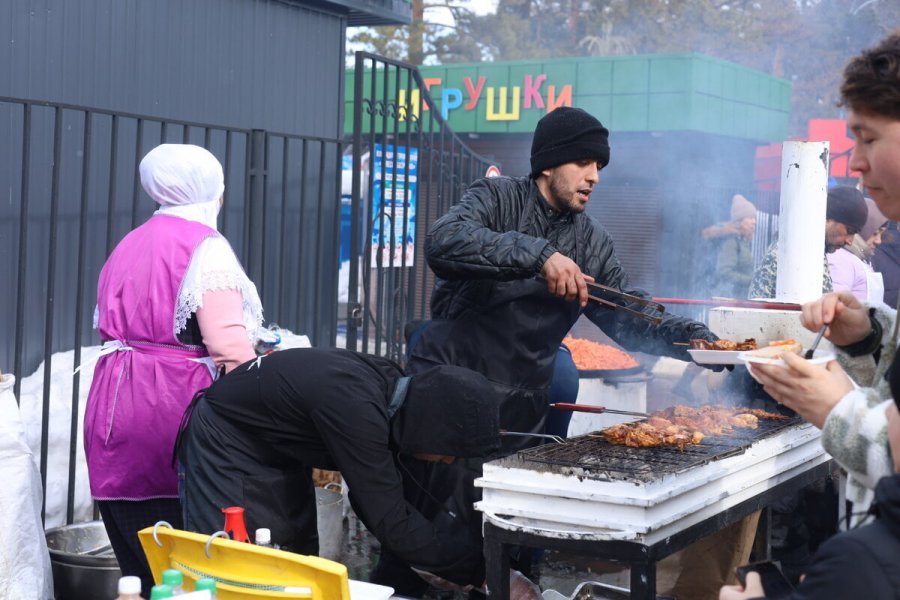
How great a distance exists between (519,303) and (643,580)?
1531 millimetres

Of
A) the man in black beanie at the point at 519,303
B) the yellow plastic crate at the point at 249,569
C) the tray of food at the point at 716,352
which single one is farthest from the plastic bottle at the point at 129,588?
the tray of food at the point at 716,352

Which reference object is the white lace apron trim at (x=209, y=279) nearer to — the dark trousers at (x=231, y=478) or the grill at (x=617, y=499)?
the dark trousers at (x=231, y=478)

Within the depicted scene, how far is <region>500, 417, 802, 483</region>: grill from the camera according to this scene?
3.43 metres

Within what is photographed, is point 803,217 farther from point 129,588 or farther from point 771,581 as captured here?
point 129,588

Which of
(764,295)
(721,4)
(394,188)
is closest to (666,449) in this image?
(764,295)

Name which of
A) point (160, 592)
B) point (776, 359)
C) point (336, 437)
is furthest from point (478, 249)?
point (160, 592)

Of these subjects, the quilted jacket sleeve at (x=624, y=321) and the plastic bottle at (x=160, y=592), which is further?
the quilted jacket sleeve at (x=624, y=321)

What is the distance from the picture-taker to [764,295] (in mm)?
6070

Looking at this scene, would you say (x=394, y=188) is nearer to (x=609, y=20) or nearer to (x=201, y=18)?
(x=201, y=18)

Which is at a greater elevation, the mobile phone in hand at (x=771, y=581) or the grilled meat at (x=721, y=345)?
the grilled meat at (x=721, y=345)

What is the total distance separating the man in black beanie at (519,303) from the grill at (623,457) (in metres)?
0.53

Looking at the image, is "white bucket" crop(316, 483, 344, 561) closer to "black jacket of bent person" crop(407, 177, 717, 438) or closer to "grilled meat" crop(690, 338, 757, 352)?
"black jacket of bent person" crop(407, 177, 717, 438)

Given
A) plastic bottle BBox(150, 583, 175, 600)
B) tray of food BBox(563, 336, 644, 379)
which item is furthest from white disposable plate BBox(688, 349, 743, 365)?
tray of food BBox(563, 336, 644, 379)

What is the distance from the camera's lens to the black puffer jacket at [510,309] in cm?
451
